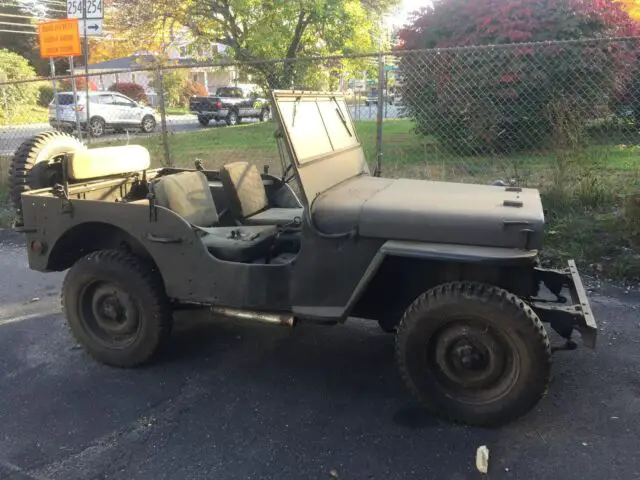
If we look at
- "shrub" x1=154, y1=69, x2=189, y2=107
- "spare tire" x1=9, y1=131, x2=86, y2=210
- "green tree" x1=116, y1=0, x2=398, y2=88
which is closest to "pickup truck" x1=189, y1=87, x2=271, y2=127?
"green tree" x1=116, y1=0, x2=398, y2=88

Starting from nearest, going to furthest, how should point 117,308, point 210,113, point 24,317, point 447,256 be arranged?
point 447,256 → point 117,308 → point 24,317 → point 210,113

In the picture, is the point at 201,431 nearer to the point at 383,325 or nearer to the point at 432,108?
the point at 383,325

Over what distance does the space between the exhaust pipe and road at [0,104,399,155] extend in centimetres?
330

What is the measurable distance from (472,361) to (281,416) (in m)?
1.04

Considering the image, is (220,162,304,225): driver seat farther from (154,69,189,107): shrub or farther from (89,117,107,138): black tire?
(154,69,189,107): shrub

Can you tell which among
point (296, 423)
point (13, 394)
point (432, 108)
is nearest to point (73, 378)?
point (13, 394)

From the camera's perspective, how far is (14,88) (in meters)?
27.3

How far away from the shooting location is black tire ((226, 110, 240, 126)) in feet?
76.6

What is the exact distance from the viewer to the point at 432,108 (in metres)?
7.97

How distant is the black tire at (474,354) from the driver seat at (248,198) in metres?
1.31

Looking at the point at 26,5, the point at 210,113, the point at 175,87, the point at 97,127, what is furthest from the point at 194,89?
the point at 97,127

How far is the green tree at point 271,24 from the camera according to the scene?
15844 millimetres

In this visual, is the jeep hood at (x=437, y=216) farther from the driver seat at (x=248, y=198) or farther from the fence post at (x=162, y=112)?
the fence post at (x=162, y=112)

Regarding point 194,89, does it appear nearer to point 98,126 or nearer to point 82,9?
point 98,126
